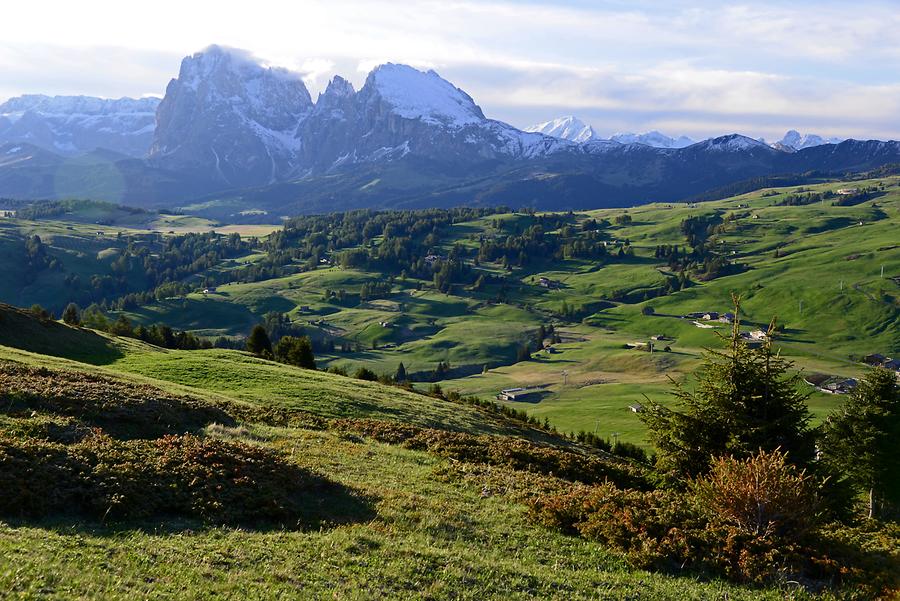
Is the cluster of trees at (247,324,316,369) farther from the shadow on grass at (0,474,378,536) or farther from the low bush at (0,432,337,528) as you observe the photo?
the shadow on grass at (0,474,378,536)

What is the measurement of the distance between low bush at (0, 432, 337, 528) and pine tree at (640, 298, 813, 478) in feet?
64.3

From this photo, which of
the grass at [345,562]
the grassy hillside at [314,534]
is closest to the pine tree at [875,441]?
the grassy hillside at [314,534]

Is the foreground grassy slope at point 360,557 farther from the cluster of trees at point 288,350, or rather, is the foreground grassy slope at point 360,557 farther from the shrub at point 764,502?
the cluster of trees at point 288,350

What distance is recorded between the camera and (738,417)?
109 feet

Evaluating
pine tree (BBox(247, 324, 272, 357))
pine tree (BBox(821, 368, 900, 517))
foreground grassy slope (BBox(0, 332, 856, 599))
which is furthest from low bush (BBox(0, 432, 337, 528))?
pine tree (BBox(247, 324, 272, 357))

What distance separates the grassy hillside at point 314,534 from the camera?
48.0 ft

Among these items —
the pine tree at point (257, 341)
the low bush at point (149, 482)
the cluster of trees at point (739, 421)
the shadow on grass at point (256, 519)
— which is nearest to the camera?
the shadow on grass at point (256, 519)

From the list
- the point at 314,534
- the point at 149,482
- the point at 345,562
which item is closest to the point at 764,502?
the point at 345,562

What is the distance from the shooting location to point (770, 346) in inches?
1341

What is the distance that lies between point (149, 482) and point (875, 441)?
206 ft

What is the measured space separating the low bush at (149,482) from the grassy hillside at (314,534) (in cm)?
23

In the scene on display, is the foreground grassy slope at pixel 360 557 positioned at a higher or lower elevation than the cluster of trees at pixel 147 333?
higher

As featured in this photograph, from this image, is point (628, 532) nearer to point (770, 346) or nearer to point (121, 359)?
point (770, 346)

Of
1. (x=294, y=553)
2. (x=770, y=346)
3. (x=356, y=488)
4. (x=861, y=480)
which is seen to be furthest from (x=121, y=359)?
(x=861, y=480)
